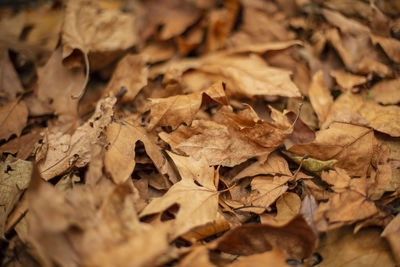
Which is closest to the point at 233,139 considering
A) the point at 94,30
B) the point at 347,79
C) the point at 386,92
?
the point at 347,79

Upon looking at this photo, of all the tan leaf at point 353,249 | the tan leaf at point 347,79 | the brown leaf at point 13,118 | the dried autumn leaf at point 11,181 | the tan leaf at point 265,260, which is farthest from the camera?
the tan leaf at point 347,79

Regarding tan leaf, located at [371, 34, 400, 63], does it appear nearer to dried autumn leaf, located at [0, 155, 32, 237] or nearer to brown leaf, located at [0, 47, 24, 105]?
dried autumn leaf, located at [0, 155, 32, 237]

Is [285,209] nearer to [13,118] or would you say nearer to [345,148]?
[345,148]

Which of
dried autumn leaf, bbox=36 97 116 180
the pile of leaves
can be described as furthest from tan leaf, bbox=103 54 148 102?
dried autumn leaf, bbox=36 97 116 180

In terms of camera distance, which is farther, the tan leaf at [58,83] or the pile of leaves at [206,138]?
the tan leaf at [58,83]

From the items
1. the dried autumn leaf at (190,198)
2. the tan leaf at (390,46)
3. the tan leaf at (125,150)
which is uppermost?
the tan leaf at (390,46)

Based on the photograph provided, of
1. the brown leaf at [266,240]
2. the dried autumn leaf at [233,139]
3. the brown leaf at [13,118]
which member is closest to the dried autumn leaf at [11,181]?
the brown leaf at [13,118]

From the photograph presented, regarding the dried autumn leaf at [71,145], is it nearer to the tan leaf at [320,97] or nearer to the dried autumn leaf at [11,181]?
the dried autumn leaf at [11,181]

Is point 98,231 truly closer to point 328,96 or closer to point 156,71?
point 156,71
